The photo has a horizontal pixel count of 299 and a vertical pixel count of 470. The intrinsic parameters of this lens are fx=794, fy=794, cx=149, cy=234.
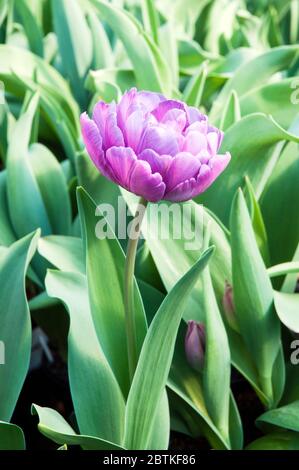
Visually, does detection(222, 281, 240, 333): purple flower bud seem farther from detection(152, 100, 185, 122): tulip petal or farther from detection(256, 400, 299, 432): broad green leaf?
detection(152, 100, 185, 122): tulip petal

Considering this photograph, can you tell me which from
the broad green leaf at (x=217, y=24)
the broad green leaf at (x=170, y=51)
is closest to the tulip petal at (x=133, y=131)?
the broad green leaf at (x=170, y=51)

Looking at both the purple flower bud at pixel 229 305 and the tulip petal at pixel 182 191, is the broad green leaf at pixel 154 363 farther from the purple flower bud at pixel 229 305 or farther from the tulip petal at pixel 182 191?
the purple flower bud at pixel 229 305

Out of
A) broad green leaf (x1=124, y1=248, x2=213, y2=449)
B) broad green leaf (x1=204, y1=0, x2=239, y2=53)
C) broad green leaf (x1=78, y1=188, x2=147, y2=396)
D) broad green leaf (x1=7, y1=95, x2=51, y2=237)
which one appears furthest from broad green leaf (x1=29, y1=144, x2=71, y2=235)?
broad green leaf (x1=204, y1=0, x2=239, y2=53)

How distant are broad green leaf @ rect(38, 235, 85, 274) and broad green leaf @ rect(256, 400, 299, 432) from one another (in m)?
0.29

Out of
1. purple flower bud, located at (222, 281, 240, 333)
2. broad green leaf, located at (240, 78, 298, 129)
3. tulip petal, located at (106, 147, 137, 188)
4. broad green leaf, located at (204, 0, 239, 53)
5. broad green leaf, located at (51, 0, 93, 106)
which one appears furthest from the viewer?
broad green leaf, located at (204, 0, 239, 53)

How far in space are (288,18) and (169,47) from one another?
73cm

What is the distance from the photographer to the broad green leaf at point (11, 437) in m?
0.83

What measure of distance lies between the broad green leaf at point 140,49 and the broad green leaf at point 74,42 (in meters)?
0.21

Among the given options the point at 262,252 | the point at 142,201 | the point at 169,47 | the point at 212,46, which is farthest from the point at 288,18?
the point at 142,201

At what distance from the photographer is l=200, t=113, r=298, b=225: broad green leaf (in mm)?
1047

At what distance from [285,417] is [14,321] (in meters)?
0.33

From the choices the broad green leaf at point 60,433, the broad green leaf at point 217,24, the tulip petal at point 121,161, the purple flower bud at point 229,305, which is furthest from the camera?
the broad green leaf at point 217,24

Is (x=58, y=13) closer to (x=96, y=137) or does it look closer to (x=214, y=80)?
(x=214, y=80)
